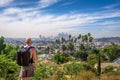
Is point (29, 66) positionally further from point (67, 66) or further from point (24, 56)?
point (67, 66)

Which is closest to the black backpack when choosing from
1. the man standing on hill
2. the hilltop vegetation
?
the man standing on hill

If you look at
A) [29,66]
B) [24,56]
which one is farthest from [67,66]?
[24,56]

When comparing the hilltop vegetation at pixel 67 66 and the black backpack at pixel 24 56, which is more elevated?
the black backpack at pixel 24 56

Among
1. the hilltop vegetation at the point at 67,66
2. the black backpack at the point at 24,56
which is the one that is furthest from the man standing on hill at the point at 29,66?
the hilltop vegetation at the point at 67,66

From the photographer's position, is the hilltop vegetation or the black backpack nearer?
the black backpack

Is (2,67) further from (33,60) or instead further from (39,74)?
(33,60)

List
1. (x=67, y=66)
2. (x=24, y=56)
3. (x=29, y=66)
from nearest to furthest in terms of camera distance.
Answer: (x=24, y=56)
(x=29, y=66)
(x=67, y=66)

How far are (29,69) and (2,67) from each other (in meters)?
6.24

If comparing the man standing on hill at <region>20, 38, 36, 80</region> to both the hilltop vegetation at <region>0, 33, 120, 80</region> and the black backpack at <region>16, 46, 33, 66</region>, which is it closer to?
the black backpack at <region>16, 46, 33, 66</region>

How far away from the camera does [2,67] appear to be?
38.4 feet

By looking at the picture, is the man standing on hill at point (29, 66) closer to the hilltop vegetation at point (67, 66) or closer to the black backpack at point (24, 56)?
the black backpack at point (24, 56)

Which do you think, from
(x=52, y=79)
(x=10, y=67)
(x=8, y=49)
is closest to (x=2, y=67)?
(x=10, y=67)

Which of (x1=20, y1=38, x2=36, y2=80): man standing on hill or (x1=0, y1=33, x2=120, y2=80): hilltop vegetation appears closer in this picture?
(x1=20, y1=38, x2=36, y2=80): man standing on hill

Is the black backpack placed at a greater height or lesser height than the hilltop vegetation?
greater
